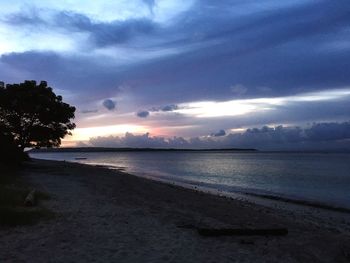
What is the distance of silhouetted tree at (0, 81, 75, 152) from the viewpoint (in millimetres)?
44688

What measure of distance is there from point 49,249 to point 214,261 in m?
3.90

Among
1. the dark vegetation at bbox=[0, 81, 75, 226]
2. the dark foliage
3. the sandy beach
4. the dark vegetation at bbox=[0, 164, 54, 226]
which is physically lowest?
the sandy beach

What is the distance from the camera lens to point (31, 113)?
4522 cm

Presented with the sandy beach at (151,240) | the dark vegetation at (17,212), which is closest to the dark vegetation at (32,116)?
the dark vegetation at (17,212)

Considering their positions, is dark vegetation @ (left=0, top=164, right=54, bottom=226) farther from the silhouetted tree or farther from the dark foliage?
the silhouetted tree

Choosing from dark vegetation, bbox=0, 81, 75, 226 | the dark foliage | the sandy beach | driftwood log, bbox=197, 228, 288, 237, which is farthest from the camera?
dark vegetation, bbox=0, 81, 75, 226

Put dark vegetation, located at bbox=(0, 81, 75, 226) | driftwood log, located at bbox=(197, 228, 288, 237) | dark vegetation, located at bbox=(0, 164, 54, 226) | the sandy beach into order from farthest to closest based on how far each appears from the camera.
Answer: dark vegetation, located at bbox=(0, 81, 75, 226) → dark vegetation, located at bbox=(0, 164, 54, 226) → driftwood log, located at bbox=(197, 228, 288, 237) → the sandy beach

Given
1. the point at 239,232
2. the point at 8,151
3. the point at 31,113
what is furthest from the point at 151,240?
the point at 31,113

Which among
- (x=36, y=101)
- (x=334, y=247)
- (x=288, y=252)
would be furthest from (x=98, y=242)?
(x=36, y=101)

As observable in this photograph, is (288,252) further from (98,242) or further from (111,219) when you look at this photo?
(111,219)

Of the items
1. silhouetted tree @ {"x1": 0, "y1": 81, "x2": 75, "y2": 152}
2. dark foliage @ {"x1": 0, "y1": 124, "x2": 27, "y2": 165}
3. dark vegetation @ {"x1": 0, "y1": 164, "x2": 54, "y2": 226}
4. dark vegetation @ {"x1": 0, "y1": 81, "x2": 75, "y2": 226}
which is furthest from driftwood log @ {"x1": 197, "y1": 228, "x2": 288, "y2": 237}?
silhouetted tree @ {"x1": 0, "y1": 81, "x2": 75, "y2": 152}

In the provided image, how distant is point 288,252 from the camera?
1118 centimetres

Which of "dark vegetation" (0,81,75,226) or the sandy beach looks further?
"dark vegetation" (0,81,75,226)

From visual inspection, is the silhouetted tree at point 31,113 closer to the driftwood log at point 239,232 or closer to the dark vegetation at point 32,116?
the dark vegetation at point 32,116
